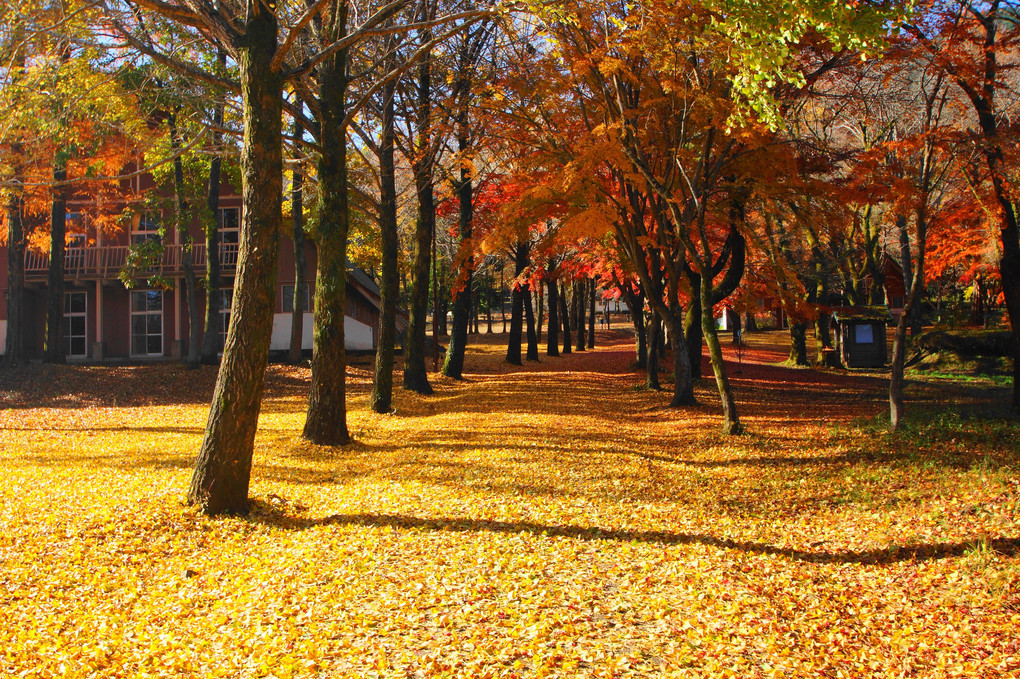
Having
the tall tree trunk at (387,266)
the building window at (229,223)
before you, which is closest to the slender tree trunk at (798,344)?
the tall tree trunk at (387,266)

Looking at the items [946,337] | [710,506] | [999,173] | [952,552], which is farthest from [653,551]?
[946,337]

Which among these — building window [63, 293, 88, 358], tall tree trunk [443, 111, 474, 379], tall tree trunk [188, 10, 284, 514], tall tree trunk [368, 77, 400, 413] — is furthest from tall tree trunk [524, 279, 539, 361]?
tall tree trunk [188, 10, 284, 514]

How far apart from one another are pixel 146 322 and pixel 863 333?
1098 inches

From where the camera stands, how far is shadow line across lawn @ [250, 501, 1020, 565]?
5.73m

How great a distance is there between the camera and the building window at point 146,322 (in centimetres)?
2692

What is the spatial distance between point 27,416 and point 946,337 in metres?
27.0

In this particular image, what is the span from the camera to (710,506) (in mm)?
7387

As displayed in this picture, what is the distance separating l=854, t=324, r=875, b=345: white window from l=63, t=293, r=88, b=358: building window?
98.6 ft

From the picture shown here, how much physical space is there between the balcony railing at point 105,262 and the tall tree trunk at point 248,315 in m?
20.2

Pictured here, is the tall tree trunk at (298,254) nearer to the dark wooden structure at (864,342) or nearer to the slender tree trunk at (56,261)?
the slender tree trunk at (56,261)

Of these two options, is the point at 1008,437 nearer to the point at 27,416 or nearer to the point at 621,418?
the point at 621,418

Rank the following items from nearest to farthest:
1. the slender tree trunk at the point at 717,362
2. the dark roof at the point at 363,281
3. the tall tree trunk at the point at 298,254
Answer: the slender tree trunk at the point at 717,362, the tall tree trunk at the point at 298,254, the dark roof at the point at 363,281

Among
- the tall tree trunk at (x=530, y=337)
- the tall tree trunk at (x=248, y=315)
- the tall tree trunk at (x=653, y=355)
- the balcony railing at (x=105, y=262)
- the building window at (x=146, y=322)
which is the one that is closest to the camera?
the tall tree trunk at (x=248, y=315)

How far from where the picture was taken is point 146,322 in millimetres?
27016
